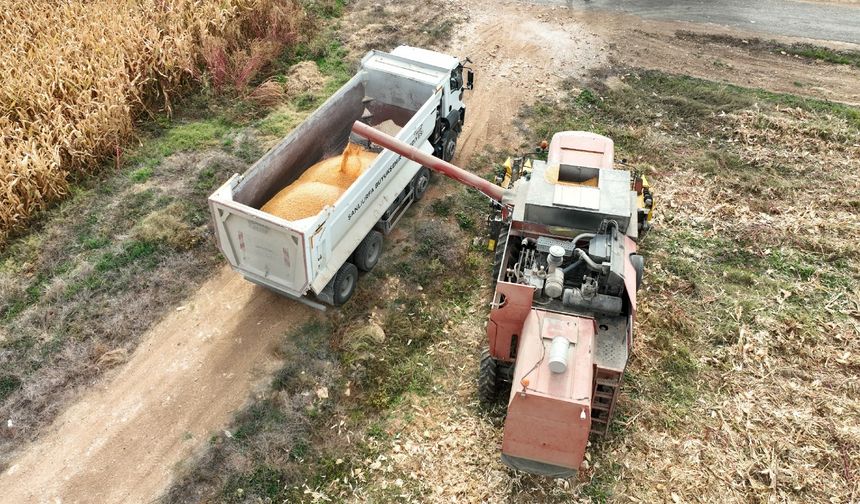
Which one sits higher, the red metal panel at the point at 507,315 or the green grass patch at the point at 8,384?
the red metal panel at the point at 507,315

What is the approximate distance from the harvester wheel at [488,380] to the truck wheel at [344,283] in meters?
3.05

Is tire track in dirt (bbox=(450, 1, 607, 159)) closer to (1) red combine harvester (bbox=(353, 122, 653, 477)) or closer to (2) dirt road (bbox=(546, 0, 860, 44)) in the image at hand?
(2) dirt road (bbox=(546, 0, 860, 44))

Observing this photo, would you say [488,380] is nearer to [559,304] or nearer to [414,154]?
[559,304]

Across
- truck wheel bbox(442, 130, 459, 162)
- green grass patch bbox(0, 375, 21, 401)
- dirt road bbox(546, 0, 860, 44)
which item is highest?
dirt road bbox(546, 0, 860, 44)

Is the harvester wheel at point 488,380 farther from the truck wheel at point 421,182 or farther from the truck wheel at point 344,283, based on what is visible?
the truck wheel at point 421,182

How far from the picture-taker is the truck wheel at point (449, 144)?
47.9 ft

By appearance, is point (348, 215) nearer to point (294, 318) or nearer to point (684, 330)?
point (294, 318)

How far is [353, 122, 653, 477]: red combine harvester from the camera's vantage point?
7.75 m

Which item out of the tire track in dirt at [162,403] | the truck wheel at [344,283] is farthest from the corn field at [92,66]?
the truck wheel at [344,283]

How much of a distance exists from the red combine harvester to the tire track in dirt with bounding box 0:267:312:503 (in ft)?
13.2

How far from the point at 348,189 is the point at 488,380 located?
13.1 feet

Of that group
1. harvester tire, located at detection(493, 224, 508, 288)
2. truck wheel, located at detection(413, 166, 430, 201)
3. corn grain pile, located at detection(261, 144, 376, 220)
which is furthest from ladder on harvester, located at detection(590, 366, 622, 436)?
truck wheel, located at detection(413, 166, 430, 201)

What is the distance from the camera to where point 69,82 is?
1452 centimetres

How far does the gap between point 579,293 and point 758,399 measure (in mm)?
3758
